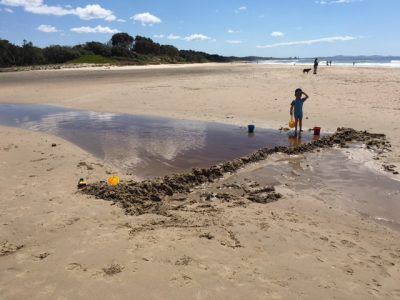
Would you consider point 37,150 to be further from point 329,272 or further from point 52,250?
point 329,272

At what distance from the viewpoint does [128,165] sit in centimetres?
919

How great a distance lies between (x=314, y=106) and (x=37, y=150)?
11.9 metres

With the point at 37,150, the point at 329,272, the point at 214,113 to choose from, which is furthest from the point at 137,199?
the point at 214,113

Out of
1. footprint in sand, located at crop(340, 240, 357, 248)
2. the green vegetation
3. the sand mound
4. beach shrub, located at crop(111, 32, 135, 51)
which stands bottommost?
footprint in sand, located at crop(340, 240, 357, 248)

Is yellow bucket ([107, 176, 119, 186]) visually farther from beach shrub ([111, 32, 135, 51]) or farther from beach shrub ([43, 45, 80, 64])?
beach shrub ([111, 32, 135, 51])

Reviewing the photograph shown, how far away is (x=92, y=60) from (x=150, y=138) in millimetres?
65861

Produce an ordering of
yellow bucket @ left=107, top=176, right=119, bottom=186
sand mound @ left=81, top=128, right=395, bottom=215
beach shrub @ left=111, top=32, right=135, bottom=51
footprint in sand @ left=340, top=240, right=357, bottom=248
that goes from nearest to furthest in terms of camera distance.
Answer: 1. footprint in sand @ left=340, top=240, right=357, bottom=248
2. sand mound @ left=81, top=128, right=395, bottom=215
3. yellow bucket @ left=107, top=176, right=119, bottom=186
4. beach shrub @ left=111, top=32, right=135, bottom=51

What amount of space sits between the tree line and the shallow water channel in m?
58.6

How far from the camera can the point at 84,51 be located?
80562 mm

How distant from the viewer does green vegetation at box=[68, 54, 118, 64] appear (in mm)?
71044

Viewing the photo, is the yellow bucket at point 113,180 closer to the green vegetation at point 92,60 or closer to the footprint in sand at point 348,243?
the footprint in sand at point 348,243

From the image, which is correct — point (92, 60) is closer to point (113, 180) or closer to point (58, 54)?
point (58, 54)

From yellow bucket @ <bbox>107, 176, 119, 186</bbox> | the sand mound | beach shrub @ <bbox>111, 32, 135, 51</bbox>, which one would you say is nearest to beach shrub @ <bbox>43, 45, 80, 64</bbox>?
beach shrub @ <bbox>111, 32, 135, 51</bbox>

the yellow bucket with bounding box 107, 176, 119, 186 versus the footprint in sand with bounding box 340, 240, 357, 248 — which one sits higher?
the yellow bucket with bounding box 107, 176, 119, 186
